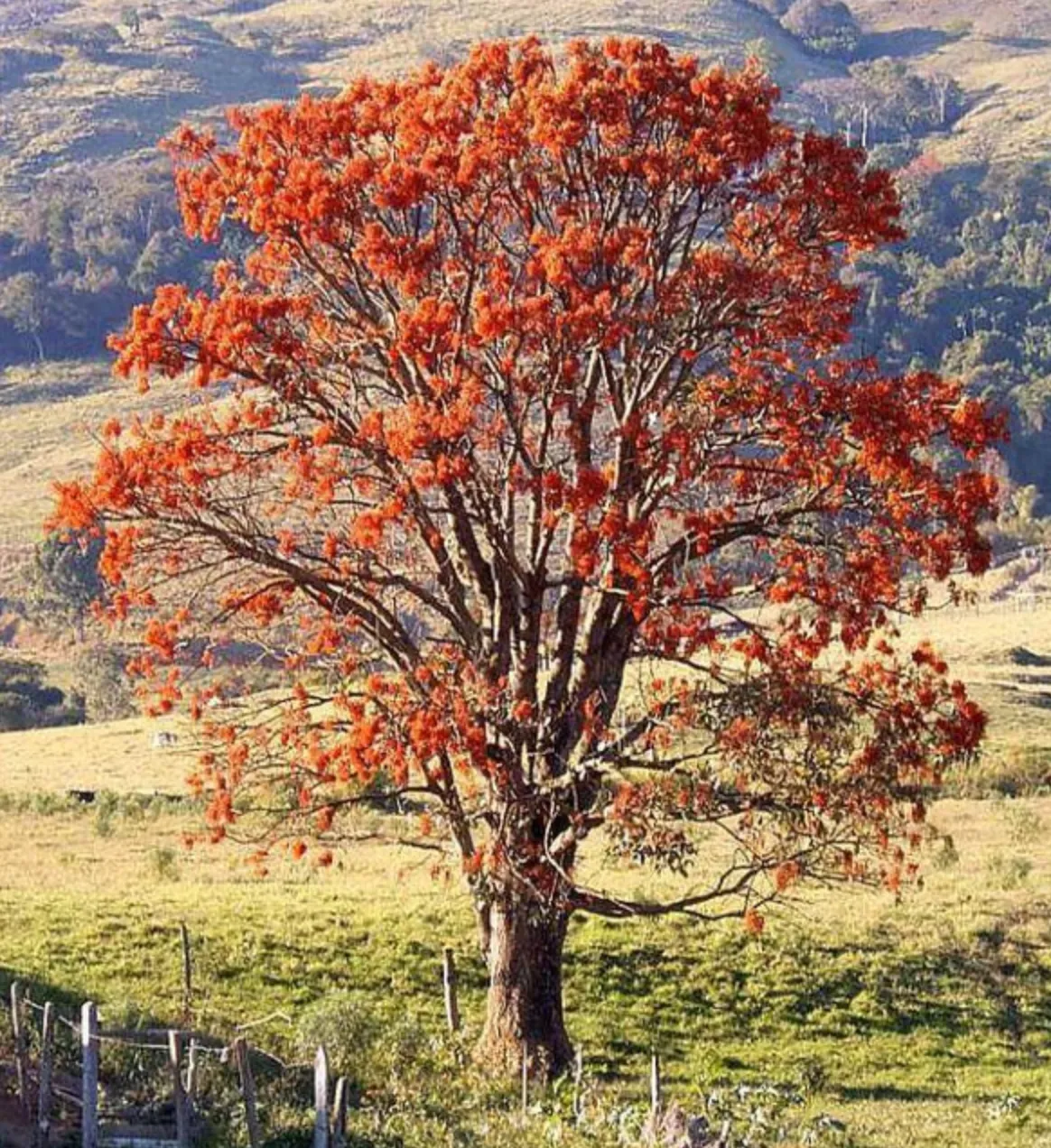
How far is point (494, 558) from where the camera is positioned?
22.5m

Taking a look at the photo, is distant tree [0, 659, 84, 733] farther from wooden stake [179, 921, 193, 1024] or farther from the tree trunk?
the tree trunk

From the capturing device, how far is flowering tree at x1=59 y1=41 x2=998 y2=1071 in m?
21.2

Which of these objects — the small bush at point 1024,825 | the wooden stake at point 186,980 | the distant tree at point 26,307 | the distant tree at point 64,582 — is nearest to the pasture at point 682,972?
the wooden stake at point 186,980

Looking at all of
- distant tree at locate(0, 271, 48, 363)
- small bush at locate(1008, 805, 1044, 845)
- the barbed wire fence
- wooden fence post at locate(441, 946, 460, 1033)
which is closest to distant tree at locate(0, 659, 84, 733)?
small bush at locate(1008, 805, 1044, 845)

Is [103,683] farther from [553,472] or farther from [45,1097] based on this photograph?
[45,1097]

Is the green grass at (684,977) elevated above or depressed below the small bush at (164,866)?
above

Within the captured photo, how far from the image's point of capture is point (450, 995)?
1033 inches

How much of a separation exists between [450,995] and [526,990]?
149 inches

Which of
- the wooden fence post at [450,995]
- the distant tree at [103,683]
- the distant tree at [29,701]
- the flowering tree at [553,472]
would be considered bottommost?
the distant tree at [103,683]

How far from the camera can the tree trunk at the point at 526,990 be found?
890 inches

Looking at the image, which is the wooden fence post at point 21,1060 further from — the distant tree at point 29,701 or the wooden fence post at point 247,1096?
the distant tree at point 29,701

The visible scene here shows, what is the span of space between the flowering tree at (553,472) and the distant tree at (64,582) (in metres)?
79.1

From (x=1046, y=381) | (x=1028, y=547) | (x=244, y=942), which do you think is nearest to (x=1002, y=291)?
(x=1046, y=381)

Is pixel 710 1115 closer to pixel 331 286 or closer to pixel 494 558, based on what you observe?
pixel 494 558
